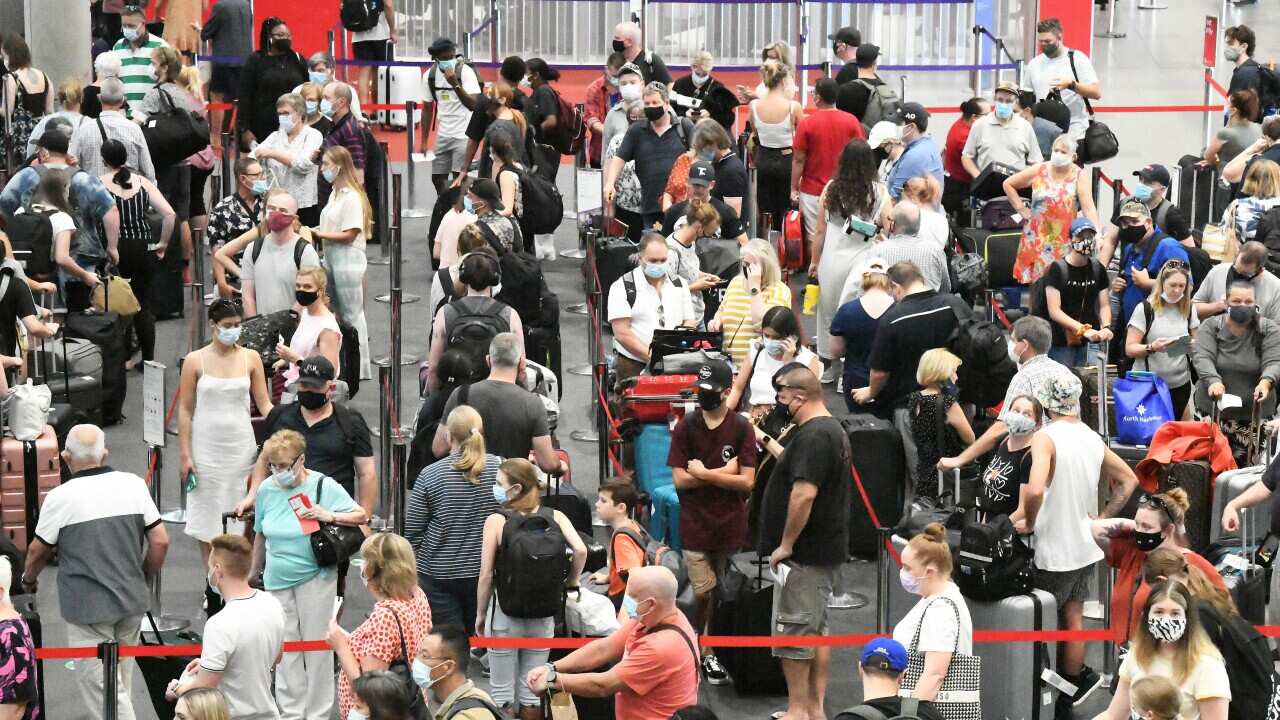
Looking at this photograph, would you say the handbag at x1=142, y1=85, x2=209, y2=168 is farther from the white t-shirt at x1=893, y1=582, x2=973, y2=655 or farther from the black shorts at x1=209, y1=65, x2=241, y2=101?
the white t-shirt at x1=893, y1=582, x2=973, y2=655

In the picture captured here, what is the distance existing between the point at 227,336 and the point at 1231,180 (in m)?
8.30

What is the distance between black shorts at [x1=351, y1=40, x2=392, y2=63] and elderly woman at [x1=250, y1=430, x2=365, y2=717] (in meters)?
12.2

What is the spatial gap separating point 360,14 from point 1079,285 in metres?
10.0

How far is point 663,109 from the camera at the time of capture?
1518cm

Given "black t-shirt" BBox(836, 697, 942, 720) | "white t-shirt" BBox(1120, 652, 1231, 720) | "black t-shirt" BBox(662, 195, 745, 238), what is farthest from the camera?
"black t-shirt" BBox(662, 195, 745, 238)

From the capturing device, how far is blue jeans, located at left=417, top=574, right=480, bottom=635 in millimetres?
9984

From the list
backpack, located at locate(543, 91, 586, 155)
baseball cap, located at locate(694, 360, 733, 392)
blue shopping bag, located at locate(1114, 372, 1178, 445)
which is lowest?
blue shopping bag, located at locate(1114, 372, 1178, 445)

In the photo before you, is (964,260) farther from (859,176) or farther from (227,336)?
(227,336)

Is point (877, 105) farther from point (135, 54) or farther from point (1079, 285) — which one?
point (135, 54)

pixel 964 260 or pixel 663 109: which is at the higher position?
pixel 663 109

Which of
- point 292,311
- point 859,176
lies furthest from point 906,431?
point 292,311

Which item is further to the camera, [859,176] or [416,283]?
[416,283]

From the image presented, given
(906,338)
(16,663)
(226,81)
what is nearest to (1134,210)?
(906,338)

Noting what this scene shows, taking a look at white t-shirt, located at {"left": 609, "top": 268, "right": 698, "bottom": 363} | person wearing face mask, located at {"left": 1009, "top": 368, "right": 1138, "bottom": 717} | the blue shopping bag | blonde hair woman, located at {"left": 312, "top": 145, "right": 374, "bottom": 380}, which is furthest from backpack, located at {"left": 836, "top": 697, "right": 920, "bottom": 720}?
blonde hair woman, located at {"left": 312, "top": 145, "right": 374, "bottom": 380}
